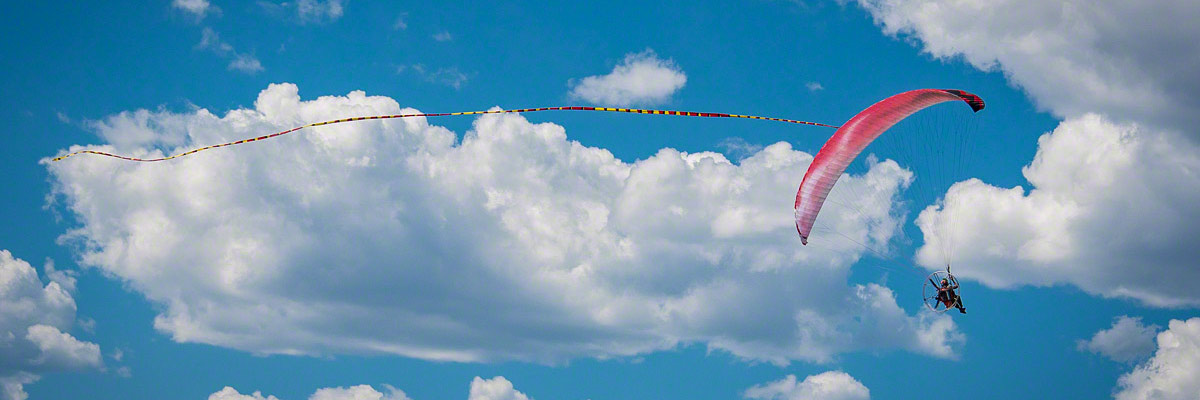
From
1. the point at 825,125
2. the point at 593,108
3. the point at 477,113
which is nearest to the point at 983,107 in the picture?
the point at 825,125

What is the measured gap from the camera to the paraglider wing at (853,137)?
6762 cm

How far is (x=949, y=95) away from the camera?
6725 centimetres

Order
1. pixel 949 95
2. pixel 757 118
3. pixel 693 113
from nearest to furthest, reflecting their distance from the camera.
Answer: pixel 693 113
pixel 757 118
pixel 949 95

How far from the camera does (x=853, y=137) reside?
68062 mm

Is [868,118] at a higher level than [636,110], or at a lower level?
higher

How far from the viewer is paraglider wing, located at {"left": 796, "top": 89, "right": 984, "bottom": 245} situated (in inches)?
2662

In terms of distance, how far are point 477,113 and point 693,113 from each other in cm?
1195

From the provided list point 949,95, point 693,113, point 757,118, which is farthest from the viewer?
point 949,95

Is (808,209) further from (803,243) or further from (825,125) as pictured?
(825,125)

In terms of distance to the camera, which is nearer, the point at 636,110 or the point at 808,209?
the point at 636,110

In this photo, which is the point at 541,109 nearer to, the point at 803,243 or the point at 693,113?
the point at 693,113

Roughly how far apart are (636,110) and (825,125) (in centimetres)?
1318

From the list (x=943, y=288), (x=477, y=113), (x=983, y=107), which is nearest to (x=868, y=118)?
(x=983, y=107)

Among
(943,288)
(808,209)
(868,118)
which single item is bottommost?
(943,288)
